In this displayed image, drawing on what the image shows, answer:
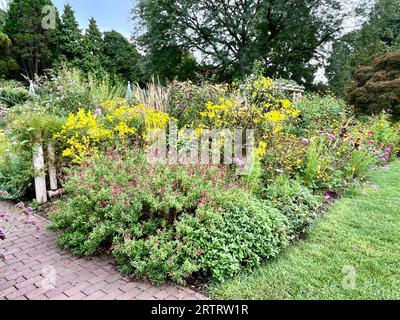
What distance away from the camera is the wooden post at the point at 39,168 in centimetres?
384

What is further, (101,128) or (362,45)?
(362,45)

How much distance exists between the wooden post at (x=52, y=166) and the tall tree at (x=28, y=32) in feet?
62.0

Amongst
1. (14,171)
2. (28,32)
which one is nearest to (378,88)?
(14,171)

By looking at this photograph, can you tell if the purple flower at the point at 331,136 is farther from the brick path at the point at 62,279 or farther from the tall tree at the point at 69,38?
the tall tree at the point at 69,38

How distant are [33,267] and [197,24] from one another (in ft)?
45.1

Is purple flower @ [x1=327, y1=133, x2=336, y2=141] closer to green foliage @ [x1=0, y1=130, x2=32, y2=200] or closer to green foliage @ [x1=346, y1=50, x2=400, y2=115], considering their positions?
green foliage @ [x1=0, y1=130, x2=32, y2=200]

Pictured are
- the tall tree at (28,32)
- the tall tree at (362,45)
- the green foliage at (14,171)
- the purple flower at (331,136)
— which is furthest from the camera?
the tall tree at (28,32)

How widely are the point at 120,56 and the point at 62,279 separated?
2227 cm

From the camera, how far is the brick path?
216 cm

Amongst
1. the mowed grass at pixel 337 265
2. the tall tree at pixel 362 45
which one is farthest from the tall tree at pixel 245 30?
the mowed grass at pixel 337 265

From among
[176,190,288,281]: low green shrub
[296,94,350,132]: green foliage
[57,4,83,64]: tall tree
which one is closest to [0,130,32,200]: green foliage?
[176,190,288,281]: low green shrub

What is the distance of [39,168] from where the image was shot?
386 cm

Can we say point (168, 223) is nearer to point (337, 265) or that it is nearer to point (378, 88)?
point (337, 265)
